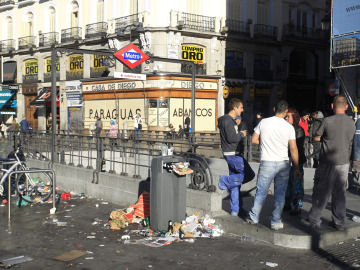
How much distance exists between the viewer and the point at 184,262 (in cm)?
625

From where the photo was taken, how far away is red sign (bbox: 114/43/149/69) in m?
17.9

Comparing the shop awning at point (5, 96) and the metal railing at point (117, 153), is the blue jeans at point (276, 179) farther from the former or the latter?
the shop awning at point (5, 96)

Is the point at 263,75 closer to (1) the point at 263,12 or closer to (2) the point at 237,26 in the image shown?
(2) the point at 237,26

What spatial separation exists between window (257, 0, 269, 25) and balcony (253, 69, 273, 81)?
373cm

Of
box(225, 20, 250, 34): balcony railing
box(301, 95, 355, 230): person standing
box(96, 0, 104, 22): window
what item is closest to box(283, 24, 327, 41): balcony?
box(225, 20, 250, 34): balcony railing

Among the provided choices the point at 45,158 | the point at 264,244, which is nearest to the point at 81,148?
the point at 45,158

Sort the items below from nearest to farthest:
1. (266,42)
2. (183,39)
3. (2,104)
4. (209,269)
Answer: (209,269), (183,39), (266,42), (2,104)

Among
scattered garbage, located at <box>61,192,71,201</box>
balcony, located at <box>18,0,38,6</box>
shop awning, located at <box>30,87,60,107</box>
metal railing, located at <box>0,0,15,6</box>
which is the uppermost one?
metal railing, located at <box>0,0,15,6</box>

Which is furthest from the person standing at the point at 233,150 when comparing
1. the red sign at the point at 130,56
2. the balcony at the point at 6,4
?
the balcony at the point at 6,4

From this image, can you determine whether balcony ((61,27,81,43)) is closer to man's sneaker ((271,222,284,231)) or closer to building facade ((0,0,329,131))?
building facade ((0,0,329,131))

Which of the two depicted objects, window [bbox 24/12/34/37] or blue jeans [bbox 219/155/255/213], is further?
window [bbox 24/12/34/37]

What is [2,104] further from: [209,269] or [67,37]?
[209,269]

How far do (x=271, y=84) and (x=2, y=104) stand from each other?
80.8 feet

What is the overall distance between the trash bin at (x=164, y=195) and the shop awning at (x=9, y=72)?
127 ft
